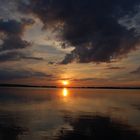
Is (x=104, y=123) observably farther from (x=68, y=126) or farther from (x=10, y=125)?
(x=10, y=125)

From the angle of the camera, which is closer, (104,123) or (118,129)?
(118,129)

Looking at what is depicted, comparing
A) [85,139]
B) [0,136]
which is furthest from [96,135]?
[0,136]

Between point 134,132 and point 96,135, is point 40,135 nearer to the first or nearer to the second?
point 96,135

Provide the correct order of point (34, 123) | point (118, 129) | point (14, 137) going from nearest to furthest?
point (14, 137)
point (118, 129)
point (34, 123)

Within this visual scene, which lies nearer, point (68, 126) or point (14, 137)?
point (14, 137)

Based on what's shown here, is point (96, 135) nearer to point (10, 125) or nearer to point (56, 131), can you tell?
point (56, 131)

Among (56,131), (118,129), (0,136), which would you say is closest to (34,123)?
(56,131)

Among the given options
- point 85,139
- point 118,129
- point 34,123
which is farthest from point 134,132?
point 34,123

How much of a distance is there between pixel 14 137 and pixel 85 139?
23.6 ft

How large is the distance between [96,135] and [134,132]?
4.90m

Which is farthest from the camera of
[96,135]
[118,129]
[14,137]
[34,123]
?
[34,123]

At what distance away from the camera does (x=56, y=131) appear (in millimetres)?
32812

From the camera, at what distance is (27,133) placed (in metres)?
31.6

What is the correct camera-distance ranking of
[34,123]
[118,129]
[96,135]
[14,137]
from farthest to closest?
[34,123]
[118,129]
[96,135]
[14,137]
